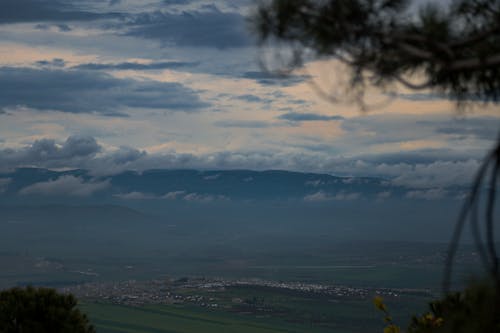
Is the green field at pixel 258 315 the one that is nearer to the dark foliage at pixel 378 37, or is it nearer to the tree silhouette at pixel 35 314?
the tree silhouette at pixel 35 314

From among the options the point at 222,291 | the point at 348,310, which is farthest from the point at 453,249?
the point at 222,291

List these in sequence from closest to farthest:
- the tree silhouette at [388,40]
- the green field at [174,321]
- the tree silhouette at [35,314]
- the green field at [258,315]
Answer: the tree silhouette at [388,40] < the tree silhouette at [35,314] < the green field at [174,321] < the green field at [258,315]

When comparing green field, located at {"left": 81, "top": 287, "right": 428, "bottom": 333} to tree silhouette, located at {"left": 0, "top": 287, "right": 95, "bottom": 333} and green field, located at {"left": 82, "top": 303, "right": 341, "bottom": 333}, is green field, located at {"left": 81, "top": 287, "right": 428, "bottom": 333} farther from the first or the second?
tree silhouette, located at {"left": 0, "top": 287, "right": 95, "bottom": 333}

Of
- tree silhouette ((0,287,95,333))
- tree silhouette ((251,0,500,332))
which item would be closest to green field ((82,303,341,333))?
tree silhouette ((0,287,95,333))

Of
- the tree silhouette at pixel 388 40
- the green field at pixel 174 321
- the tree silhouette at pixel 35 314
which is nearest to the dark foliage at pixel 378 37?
the tree silhouette at pixel 388 40

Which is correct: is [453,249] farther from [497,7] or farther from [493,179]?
[497,7]

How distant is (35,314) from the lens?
20.4 metres

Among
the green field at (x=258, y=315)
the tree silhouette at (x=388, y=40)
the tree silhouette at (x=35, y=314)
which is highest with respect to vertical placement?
the tree silhouette at (x=388, y=40)

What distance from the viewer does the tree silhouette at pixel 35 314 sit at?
20125 mm

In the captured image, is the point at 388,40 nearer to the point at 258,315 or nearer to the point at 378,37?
the point at 378,37

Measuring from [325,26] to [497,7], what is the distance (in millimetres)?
1891

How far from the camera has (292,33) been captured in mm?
6617

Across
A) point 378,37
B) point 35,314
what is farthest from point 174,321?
point 378,37

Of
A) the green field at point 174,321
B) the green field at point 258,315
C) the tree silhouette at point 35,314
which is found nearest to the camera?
the tree silhouette at point 35,314
